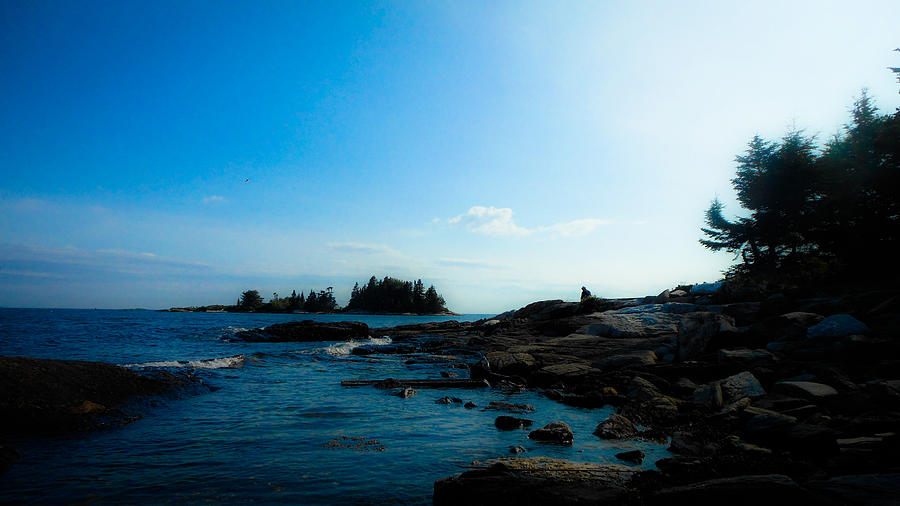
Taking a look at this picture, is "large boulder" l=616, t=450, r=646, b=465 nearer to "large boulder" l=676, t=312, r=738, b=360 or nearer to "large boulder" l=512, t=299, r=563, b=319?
"large boulder" l=676, t=312, r=738, b=360

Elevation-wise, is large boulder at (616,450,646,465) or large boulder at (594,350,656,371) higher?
large boulder at (594,350,656,371)

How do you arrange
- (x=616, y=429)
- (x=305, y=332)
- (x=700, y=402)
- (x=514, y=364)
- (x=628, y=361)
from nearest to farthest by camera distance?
(x=616, y=429) → (x=700, y=402) → (x=628, y=361) → (x=514, y=364) → (x=305, y=332)

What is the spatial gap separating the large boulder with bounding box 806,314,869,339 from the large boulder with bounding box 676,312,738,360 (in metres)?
2.71

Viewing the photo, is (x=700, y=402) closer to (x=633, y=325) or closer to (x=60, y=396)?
(x=633, y=325)

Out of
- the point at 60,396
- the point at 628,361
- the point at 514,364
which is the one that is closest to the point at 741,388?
the point at 628,361

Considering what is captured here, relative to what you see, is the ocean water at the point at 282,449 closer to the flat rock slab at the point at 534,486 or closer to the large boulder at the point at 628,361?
the flat rock slab at the point at 534,486

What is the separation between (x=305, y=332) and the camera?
139 ft

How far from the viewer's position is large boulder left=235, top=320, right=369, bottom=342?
40844 mm

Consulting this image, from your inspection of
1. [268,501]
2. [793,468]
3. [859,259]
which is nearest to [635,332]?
[859,259]

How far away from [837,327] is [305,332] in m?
41.4

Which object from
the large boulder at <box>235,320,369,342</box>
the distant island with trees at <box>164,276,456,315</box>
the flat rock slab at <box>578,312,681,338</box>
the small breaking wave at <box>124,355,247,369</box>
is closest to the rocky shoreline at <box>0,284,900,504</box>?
the flat rock slab at <box>578,312,681,338</box>

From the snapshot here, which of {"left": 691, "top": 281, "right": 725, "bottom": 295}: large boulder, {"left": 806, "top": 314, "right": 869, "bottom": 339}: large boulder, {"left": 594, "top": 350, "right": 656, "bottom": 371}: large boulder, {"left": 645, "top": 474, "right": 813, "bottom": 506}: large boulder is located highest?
{"left": 691, "top": 281, "right": 725, "bottom": 295}: large boulder

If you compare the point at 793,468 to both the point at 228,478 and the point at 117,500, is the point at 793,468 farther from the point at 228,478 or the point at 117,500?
the point at 117,500

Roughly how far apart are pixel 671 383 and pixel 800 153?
2898 cm
